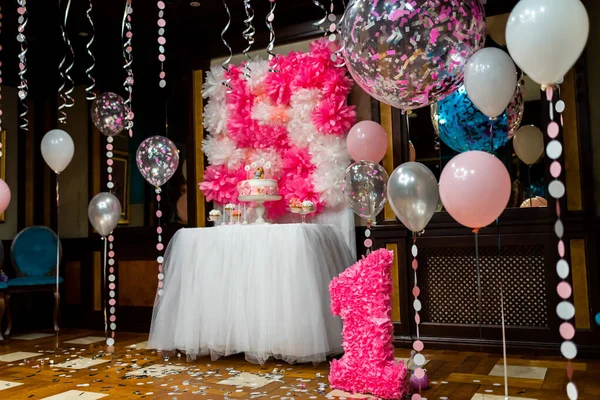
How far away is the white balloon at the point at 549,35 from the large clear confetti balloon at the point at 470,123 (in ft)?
5.50

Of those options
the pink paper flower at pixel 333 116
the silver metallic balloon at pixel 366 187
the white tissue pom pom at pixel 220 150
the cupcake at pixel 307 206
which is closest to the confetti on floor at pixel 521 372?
the silver metallic balloon at pixel 366 187

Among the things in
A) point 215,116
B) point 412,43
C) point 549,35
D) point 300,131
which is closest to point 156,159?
point 215,116

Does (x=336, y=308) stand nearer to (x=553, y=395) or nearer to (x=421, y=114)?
(x=553, y=395)

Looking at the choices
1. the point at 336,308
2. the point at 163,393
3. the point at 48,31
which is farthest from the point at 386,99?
the point at 48,31

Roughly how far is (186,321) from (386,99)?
210cm

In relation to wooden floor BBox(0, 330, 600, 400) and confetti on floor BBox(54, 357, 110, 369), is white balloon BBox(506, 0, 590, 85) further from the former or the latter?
confetti on floor BBox(54, 357, 110, 369)

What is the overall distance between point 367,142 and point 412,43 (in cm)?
164

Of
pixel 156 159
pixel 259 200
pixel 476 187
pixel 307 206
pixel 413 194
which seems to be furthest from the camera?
pixel 259 200

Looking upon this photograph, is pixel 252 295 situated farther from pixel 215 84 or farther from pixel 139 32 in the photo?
pixel 139 32

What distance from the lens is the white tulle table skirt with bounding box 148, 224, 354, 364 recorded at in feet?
10.6

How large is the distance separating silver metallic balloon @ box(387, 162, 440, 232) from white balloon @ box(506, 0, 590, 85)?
77 centimetres

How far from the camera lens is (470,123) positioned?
3264 mm

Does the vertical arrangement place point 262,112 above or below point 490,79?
above

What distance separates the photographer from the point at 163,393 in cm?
266
